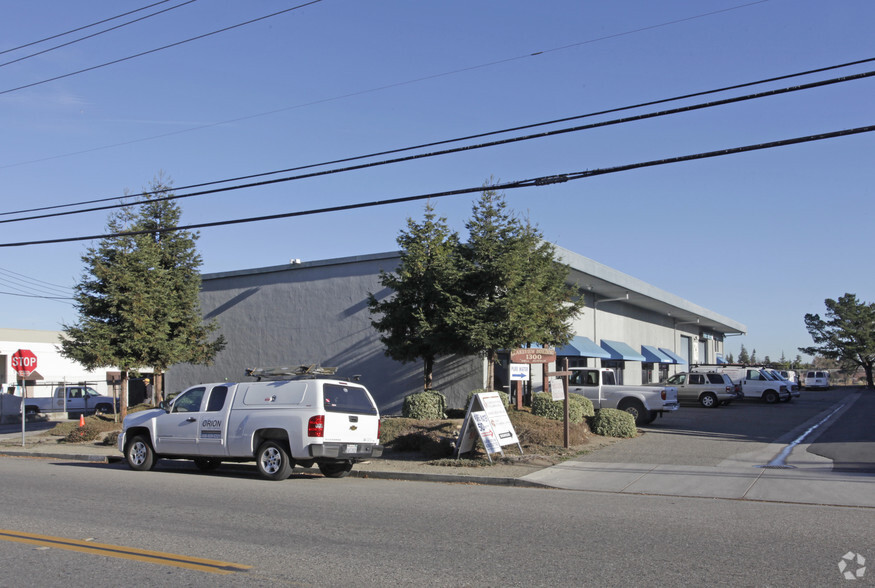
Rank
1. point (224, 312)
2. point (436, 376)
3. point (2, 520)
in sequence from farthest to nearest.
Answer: point (224, 312) < point (436, 376) < point (2, 520)

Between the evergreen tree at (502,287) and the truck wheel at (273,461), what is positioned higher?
the evergreen tree at (502,287)

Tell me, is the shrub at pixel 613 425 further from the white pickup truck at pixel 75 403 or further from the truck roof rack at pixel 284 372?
the white pickup truck at pixel 75 403

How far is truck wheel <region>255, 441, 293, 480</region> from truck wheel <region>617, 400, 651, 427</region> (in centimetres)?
1310

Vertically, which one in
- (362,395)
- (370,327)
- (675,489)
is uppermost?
(370,327)

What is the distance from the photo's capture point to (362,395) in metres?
14.1

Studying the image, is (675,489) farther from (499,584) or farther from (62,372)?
(62,372)

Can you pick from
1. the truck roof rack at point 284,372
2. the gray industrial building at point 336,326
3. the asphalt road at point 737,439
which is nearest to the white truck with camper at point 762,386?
the gray industrial building at point 336,326

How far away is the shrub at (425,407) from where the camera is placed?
63.6ft

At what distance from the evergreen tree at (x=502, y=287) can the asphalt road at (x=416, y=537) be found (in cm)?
880

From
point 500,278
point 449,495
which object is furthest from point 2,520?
point 500,278

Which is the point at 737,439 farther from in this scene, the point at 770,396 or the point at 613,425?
the point at 770,396

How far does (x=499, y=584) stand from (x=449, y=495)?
541cm

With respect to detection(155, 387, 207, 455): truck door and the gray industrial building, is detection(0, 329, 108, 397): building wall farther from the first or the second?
detection(155, 387, 207, 455): truck door

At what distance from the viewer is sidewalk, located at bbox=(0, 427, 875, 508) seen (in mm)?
11359
